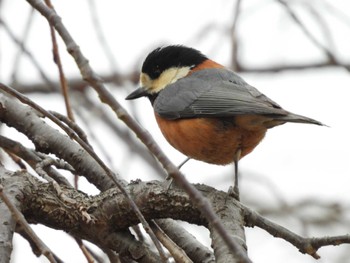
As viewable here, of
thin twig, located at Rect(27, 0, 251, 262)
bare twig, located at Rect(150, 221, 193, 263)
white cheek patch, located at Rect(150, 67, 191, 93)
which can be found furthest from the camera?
white cheek patch, located at Rect(150, 67, 191, 93)

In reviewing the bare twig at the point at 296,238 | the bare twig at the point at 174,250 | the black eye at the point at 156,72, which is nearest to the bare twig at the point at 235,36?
the black eye at the point at 156,72

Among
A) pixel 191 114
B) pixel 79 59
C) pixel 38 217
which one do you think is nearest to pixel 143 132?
pixel 79 59

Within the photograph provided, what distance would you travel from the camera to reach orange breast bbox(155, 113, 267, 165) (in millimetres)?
4020

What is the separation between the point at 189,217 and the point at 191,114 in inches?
52.0

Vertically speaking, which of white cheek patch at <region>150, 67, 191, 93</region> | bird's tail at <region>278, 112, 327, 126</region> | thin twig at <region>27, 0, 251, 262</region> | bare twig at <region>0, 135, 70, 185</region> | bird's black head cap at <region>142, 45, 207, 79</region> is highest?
A: bird's black head cap at <region>142, 45, 207, 79</region>

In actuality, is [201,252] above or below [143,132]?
above

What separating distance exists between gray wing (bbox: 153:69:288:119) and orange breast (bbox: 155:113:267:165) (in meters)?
0.06

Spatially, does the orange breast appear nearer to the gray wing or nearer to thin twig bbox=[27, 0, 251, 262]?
the gray wing

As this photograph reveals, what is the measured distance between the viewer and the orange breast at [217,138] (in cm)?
402

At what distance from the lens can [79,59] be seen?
191 cm

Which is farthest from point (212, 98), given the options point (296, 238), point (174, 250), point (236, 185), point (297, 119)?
point (174, 250)

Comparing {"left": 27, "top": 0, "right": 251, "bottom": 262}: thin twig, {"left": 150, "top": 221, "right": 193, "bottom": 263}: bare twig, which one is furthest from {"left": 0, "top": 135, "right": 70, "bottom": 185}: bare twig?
{"left": 27, "top": 0, "right": 251, "bottom": 262}: thin twig

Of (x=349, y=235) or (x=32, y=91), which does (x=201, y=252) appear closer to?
(x=349, y=235)

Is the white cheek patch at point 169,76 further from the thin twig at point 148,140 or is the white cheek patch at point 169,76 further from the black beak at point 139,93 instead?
the thin twig at point 148,140
